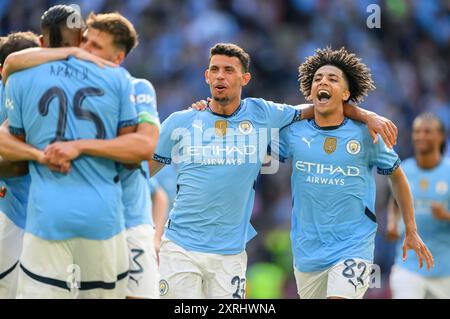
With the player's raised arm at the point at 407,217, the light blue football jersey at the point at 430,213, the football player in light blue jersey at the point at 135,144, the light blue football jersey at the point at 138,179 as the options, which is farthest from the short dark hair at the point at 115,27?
the light blue football jersey at the point at 430,213

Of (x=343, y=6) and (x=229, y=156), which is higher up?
(x=343, y=6)

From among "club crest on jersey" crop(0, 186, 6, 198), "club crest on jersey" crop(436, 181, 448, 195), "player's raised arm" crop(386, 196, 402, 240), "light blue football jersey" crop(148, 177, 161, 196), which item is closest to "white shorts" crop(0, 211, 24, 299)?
"club crest on jersey" crop(0, 186, 6, 198)

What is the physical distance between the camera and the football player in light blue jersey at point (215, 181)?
24.2 feet

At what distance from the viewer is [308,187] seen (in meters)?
7.57

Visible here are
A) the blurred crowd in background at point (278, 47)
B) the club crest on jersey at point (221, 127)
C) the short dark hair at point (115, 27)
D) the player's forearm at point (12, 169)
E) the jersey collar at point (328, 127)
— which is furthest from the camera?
the blurred crowd in background at point (278, 47)

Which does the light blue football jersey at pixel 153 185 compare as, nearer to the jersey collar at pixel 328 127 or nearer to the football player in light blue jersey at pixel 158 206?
the football player in light blue jersey at pixel 158 206

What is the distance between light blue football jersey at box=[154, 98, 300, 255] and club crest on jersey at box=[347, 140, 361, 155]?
57cm

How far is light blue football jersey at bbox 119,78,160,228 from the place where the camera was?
6176 millimetres

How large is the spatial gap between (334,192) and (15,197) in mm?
2539

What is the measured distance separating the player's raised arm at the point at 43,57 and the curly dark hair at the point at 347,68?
99.6 inches

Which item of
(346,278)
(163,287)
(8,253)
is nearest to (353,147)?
(346,278)
